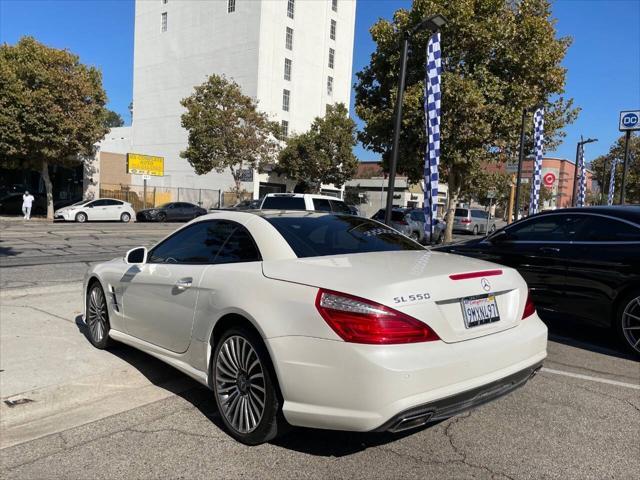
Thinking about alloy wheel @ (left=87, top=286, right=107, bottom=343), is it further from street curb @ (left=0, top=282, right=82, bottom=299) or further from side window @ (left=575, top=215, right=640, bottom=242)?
side window @ (left=575, top=215, right=640, bottom=242)

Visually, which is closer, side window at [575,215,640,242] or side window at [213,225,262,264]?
side window at [213,225,262,264]

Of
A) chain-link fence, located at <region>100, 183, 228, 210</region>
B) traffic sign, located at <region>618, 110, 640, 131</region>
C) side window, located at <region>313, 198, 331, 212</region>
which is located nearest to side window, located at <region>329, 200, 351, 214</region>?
side window, located at <region>313, 198, 331, 212</region>

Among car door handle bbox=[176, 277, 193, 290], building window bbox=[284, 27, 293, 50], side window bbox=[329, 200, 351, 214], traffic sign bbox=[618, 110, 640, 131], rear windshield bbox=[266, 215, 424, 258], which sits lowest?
car door handle bbox=[176, 277, 193, 290]

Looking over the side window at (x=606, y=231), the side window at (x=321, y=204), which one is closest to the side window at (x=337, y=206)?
the side window at (x=321, y=204)

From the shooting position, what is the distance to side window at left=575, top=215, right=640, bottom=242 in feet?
18.1

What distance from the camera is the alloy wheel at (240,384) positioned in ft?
10.5

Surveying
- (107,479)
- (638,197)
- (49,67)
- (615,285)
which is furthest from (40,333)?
(638,197)

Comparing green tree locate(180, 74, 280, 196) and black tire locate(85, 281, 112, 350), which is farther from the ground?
green tree locate(180, 74, 280, 196)

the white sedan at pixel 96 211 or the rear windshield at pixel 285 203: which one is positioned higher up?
the rear windshield at pixel 285 203

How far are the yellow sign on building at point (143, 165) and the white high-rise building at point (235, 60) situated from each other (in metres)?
5.49

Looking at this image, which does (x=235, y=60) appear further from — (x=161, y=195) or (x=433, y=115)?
(x=433, y=115)

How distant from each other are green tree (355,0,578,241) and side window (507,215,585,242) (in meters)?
10.9

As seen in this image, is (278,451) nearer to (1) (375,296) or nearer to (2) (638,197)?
(1) (375,296)

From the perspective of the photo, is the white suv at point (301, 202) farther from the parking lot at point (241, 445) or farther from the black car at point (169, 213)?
the black car at point (169, 213)
